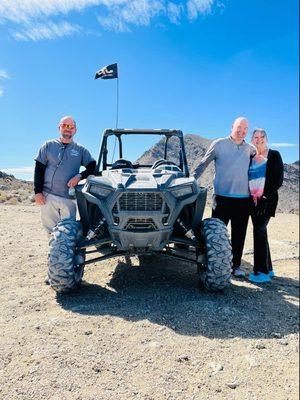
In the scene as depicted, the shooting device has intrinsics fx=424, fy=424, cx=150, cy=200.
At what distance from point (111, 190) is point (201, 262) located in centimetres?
135

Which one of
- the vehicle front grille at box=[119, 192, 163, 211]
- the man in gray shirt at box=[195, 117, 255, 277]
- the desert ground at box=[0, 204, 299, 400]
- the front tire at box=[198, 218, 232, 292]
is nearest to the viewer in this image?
the desert ground at box=[0, 204, 299, 400]

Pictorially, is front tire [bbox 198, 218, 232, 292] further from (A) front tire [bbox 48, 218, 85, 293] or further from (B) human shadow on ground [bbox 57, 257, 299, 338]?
(A) front tire [bbox 48, 218, 85, 293]

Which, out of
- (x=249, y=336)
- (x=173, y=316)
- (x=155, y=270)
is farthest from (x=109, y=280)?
(x=249, y=336)

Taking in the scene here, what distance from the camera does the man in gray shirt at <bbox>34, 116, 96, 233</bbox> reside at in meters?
5.69

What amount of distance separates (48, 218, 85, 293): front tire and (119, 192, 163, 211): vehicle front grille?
2.30 feet

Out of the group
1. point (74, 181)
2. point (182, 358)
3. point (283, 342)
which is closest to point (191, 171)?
point (74, 181)

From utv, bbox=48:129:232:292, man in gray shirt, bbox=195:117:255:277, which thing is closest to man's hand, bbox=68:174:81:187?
utv, bbox=48:129:232:292

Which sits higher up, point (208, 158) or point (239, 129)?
point (239, 129)

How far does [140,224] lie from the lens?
15.3 ft

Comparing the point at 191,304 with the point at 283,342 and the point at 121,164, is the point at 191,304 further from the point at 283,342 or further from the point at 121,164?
the point at 121,164

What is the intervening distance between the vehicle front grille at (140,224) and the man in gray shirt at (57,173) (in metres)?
1.36

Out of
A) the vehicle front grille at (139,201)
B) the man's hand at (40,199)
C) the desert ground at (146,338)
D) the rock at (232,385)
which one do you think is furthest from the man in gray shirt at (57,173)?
the rock at (232,385)

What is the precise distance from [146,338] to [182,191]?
1.80 metres

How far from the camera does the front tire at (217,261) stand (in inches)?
188
